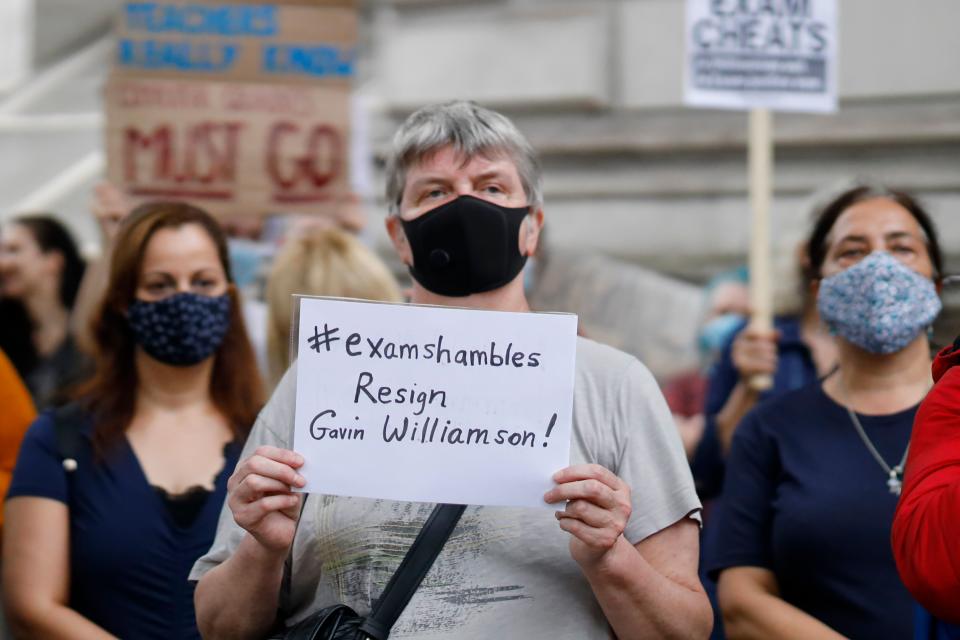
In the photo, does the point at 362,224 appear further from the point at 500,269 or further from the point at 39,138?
the point at 39,138

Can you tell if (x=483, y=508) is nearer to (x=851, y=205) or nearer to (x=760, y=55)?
(x=851, y=205)

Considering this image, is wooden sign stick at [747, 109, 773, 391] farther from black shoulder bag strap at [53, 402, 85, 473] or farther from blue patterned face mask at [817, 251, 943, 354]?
black shoulder bag strap at [53, 402, 85, 473]

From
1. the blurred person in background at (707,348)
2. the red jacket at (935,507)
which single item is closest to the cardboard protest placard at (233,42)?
the blurred person in background at (707,348)

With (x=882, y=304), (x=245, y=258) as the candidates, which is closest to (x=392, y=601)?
(x=882, y=304)

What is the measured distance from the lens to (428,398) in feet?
8.16

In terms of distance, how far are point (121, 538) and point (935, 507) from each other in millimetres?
1979

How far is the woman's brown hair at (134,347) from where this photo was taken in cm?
369

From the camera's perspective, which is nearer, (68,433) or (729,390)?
(68,433)

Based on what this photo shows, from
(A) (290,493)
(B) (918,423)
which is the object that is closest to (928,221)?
(B) (918,423)

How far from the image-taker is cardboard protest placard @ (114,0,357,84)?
550 centimetres

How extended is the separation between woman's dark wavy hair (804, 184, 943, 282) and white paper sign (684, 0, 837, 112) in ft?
3.84

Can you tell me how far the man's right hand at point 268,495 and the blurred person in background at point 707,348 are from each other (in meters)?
2.40

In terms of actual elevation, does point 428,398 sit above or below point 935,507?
above

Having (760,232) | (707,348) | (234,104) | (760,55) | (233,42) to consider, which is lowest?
(707,348)
